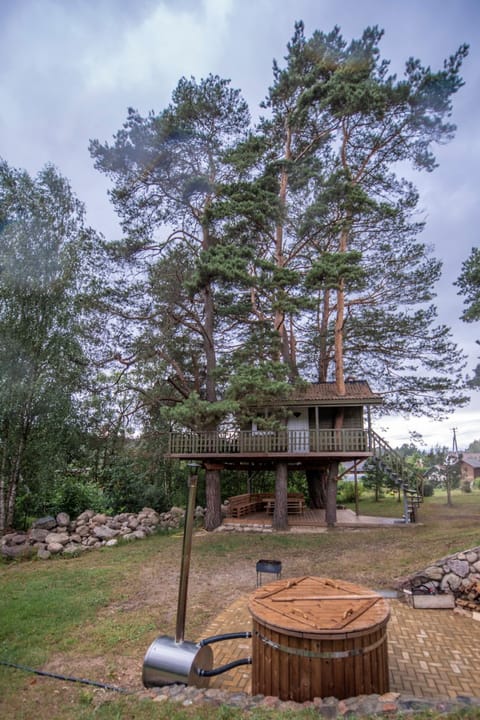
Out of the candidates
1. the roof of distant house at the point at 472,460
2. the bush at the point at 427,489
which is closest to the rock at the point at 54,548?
the bush at the point at 427,489

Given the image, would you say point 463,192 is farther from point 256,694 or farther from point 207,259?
point 256,694

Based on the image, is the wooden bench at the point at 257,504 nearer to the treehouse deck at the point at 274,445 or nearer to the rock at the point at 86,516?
the treehouse deck at the point at 274,445

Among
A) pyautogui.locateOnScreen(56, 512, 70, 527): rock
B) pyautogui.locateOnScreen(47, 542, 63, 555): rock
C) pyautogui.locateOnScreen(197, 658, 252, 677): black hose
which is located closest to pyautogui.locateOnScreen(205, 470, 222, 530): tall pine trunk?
pyautogui.locateOnScreen(56, 512, 70, 527): rock

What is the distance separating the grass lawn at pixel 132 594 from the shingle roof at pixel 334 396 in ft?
12.8

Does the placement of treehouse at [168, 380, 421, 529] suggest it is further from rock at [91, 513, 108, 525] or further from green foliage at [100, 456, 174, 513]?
rock at [91, 513, 108, 525]

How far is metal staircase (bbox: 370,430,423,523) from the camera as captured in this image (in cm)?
1288

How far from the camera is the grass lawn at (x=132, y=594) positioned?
3613 millimetres

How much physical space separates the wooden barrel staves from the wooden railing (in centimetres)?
866

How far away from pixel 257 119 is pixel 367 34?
13.7ft

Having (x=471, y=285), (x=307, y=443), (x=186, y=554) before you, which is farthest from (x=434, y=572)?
(x=471, y=285)

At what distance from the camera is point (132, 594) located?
21.8 feet

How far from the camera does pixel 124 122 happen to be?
40.3ft

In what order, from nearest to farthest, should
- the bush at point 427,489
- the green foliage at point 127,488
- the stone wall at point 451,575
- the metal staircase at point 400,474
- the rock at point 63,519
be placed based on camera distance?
the stone wall at point 451,575 < the rock at point 63,519 < the metal staircase at point 400,474 < the green foliage at point 127,488 < the bush at point 427,489

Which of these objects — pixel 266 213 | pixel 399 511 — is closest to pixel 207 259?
pixel 266 213
